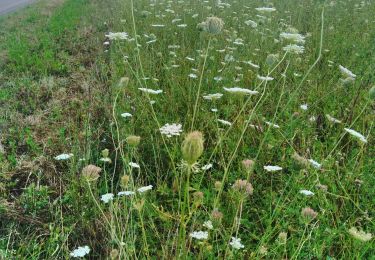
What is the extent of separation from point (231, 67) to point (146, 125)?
35.3 inches

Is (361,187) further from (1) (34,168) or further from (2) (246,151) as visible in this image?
(1) (34,168)

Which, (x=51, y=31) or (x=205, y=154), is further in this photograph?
(x=51, y=31)

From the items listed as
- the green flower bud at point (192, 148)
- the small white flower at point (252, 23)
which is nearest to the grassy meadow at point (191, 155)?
the green flower bud at point (192, 148)

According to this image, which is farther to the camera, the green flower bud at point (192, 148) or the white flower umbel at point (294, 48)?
the white flower umbel at point (294, 48)

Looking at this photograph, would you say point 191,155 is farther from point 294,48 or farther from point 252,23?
point 252,23

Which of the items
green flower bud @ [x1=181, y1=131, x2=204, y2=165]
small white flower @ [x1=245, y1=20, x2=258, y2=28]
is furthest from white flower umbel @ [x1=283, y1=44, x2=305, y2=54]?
small white flower @ [x1=245, y1=20, x2=258, y2=28]

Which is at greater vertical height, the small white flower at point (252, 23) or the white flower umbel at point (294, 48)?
the white flower umbel at point (294, 48)

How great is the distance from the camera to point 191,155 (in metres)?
0.99

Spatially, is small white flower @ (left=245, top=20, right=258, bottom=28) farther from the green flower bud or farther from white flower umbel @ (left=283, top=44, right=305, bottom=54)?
the green flower bud

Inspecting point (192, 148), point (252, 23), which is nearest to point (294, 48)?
point (192, 148)

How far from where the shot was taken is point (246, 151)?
218 centimetres

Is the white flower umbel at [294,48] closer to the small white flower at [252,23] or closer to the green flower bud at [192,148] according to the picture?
the green flower bud at [192,148]

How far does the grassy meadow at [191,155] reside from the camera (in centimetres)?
147

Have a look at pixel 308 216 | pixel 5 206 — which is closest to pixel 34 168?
pixel 5 206
